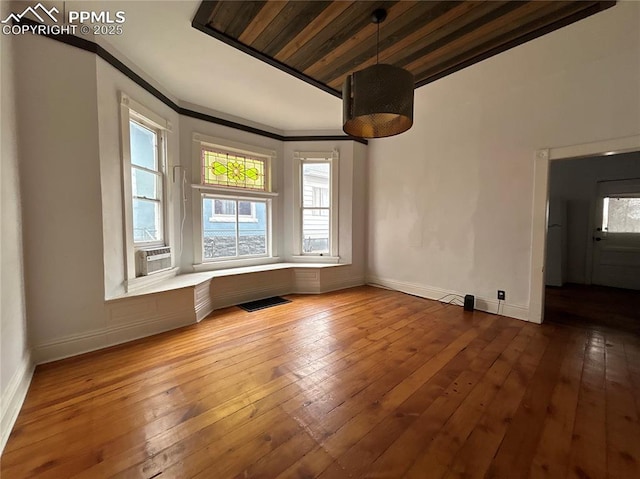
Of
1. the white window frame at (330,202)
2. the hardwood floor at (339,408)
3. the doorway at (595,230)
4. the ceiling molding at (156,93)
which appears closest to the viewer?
the hardwood floor at (339,408)

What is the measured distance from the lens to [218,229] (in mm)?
3953

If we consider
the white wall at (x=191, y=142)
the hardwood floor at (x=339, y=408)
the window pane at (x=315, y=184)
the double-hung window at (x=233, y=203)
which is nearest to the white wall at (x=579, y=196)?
the hardwood floor at (x=339, y=408)

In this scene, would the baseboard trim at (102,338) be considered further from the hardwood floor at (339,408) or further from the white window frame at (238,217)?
the white window frame at (238,217)

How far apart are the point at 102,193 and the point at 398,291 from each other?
406 cm

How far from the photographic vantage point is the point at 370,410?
5.32 feet

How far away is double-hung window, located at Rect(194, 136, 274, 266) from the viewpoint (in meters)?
3.78

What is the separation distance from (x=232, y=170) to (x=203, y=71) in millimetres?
1441

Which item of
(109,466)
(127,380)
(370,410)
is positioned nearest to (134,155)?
(127,380)

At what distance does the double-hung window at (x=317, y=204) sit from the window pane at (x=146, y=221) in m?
2.12

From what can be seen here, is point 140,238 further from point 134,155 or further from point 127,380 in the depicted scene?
point 127,380

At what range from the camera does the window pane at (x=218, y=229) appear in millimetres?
3818

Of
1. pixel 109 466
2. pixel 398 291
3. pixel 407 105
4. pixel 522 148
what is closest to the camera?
pixel 109 466

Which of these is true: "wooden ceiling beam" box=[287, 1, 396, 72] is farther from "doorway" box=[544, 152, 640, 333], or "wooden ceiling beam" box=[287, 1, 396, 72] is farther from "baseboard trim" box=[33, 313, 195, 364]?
"doorway" box=[544, 152, 640, 333]

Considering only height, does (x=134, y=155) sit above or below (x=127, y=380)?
above
